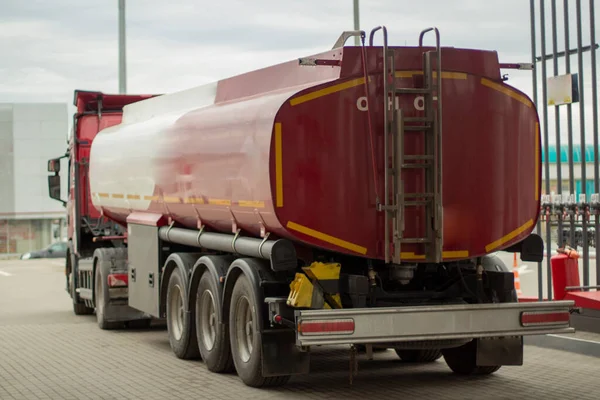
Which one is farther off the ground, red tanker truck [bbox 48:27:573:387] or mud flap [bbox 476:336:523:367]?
red tanker truck [bbox 48:27:573:387]

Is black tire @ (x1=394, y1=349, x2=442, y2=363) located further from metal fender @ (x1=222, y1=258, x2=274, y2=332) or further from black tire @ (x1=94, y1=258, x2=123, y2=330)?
black tire @ (x1=94, y1=258, x2=123, y2=330)

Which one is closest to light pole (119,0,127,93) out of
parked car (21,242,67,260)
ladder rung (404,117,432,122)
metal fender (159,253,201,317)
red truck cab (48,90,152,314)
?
red truck cab (48,90,152,314)

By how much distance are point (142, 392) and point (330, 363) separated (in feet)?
9.14

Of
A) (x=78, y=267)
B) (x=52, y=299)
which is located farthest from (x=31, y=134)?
(x=78, y=267)

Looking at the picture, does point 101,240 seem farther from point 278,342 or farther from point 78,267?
point 278,342

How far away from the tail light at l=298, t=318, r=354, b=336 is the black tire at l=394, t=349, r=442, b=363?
3242mm

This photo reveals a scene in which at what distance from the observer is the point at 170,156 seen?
1424cm

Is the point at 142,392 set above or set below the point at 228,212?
below

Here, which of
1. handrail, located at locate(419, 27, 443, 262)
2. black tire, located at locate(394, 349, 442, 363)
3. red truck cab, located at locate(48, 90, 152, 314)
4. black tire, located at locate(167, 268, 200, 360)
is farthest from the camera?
red truck cab, located at locate(48, 90, 152, 314)

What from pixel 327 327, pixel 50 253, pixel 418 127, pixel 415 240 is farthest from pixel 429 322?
pixel 50 253

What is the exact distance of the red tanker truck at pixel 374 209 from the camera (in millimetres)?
10586

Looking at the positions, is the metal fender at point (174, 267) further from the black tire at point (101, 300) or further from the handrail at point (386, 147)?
the handrail at point (386, 147)

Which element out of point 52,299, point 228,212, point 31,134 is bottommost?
point 52,299

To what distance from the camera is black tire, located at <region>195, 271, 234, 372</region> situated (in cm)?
1242
